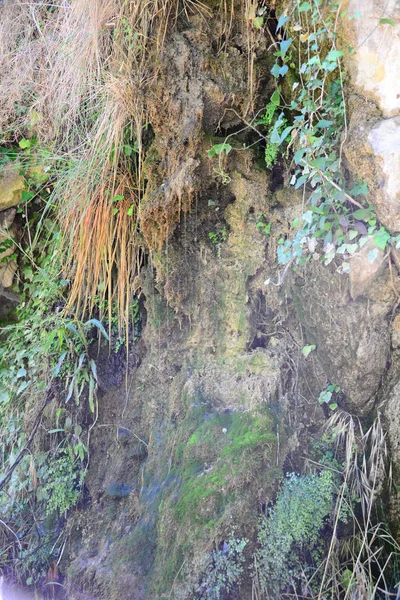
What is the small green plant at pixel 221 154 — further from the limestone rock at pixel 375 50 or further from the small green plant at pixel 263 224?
the limestone rock at pixel 375 50

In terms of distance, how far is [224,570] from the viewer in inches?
79.4

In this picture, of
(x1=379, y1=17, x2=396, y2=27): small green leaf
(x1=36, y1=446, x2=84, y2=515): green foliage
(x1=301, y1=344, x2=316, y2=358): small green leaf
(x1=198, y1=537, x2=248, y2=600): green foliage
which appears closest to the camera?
(x1=379, y1=17, x2=396, y2=27): small green leaf

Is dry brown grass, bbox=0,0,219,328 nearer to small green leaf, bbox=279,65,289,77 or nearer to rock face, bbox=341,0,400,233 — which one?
small green leaf, bbox=279,65,289,77

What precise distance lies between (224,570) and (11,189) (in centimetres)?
272

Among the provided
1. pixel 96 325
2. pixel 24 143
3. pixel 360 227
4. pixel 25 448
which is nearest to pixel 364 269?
pixel 360 227

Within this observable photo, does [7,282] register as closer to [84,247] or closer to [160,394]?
[84,247]

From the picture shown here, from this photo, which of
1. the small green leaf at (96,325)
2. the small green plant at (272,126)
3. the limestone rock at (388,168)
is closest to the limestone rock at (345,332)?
the limestone rock at (388,168)

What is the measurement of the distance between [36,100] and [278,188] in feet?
6.43

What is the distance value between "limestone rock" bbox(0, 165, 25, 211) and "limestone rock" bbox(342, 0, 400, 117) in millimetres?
2350

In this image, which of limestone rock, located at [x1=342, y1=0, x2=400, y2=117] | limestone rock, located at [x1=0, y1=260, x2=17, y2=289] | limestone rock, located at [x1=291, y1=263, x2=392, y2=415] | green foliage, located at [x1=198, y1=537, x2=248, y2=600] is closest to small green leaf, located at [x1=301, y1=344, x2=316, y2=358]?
limestone rock, located at [x1=291, y1=263, x2=392, y2=415]

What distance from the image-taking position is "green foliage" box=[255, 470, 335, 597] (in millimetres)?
2021

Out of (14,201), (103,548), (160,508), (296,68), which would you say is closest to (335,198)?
(296,68)

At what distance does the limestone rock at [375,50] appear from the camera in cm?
196

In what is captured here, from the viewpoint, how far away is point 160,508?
231cm
